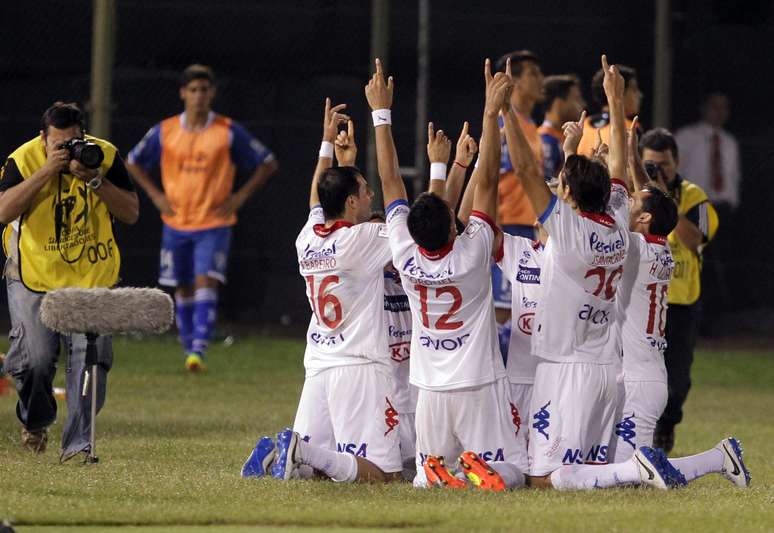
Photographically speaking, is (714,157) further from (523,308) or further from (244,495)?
(244,495)

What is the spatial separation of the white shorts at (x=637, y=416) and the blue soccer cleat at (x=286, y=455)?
179cm

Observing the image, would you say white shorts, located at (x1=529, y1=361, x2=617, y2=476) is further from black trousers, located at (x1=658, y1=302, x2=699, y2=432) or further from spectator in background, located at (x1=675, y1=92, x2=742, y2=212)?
spectator in background, located at (x1=675, y1=92, x2=742, y2=212)

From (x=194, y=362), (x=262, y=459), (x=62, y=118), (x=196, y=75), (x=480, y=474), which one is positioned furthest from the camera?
(x=196, y=75)

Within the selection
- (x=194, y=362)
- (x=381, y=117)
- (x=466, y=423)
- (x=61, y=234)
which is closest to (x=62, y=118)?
(x=61, y=234)

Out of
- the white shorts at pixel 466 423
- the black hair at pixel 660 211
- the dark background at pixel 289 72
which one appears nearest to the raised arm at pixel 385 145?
the white shorts at pixel 466 423

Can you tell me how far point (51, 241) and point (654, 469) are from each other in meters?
3.67

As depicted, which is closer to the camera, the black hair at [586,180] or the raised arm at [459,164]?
the black hair at [586,180]

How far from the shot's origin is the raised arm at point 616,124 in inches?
337

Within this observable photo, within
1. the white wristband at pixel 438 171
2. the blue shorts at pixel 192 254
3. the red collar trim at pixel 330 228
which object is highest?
the white wristband at pixel 438 171

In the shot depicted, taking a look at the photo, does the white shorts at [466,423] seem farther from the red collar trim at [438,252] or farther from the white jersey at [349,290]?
the red collar trim at [438,252]

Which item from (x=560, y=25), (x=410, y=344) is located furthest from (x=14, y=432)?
(x=560, y=25)

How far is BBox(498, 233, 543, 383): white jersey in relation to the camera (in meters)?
8.54

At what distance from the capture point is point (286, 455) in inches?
314

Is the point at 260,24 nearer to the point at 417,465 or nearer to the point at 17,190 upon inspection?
the point at 17,190
